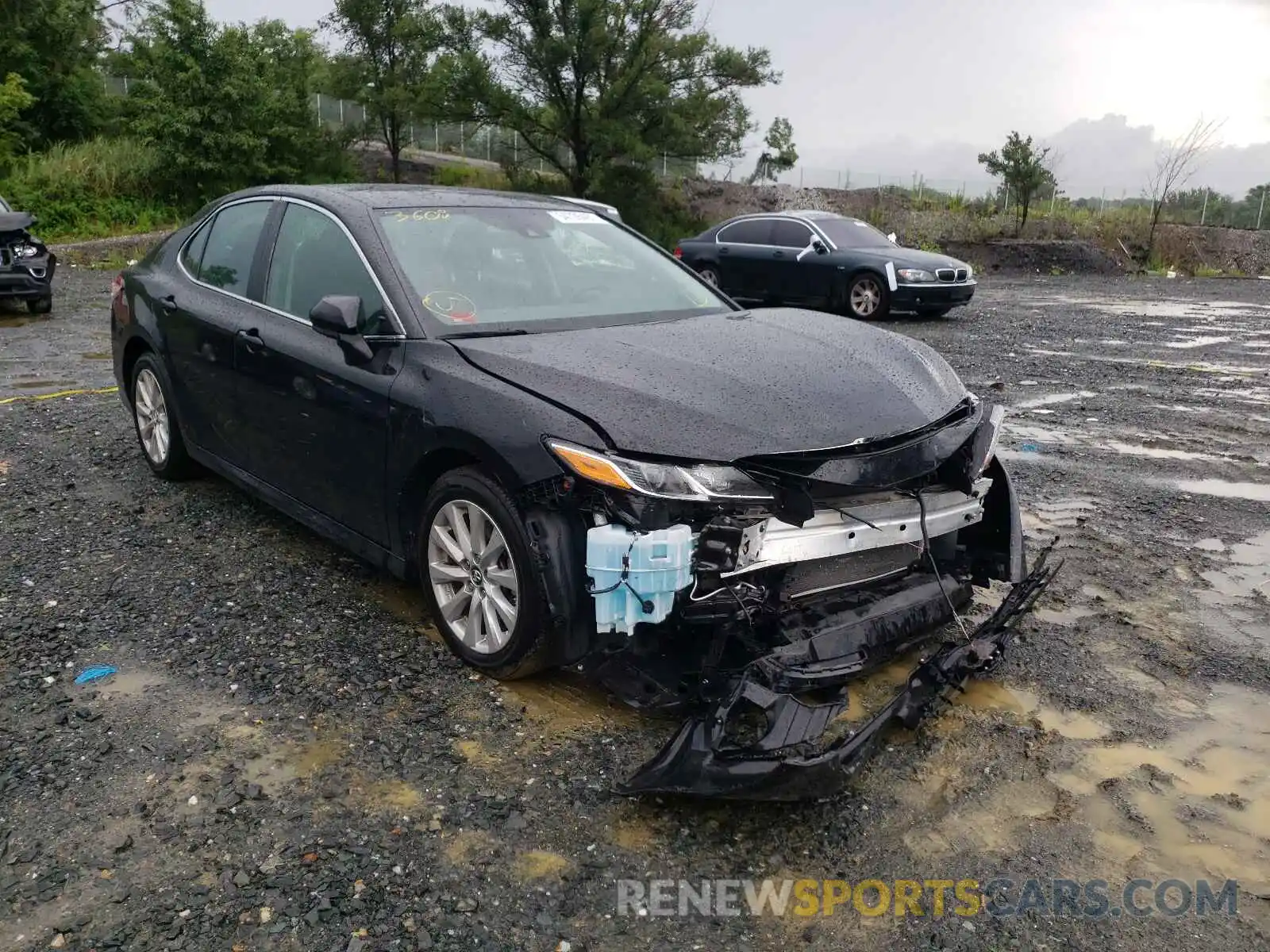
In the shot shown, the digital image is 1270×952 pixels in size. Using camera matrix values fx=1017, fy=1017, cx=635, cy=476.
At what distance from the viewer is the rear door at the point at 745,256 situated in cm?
1524

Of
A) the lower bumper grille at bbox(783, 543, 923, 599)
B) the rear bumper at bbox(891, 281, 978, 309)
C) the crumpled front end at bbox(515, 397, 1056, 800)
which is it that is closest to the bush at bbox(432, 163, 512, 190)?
the rear bumper at bbox(891, 281, 978, 309)

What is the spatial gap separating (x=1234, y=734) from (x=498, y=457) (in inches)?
99.3

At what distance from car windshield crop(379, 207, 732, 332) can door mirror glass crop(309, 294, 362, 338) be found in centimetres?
25

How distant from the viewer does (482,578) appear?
11.3 ft

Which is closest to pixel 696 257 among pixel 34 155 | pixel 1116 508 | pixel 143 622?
pixel 1116 508

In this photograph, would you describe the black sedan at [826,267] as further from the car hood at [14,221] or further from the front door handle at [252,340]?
the front door handle at [252,340]

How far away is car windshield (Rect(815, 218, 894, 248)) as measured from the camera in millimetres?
14875

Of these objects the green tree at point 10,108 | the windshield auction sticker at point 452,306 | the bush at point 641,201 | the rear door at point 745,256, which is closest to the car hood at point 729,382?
the windshield auction sticker at point 452,306

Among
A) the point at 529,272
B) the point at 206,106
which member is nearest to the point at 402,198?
the point at 529,272

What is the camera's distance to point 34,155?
76.7 ft

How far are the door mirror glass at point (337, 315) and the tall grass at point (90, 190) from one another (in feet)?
66.5

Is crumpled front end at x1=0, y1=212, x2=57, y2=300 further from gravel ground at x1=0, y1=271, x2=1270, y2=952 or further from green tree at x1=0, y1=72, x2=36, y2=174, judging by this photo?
green tree at x1=0, y1=72, x2=36, y2=174

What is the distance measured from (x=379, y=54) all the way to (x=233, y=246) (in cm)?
2741

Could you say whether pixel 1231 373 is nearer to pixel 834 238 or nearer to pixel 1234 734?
pixel 834 238
